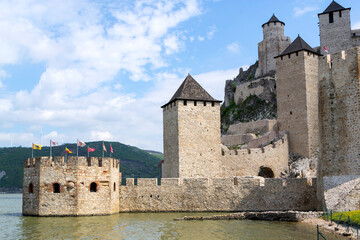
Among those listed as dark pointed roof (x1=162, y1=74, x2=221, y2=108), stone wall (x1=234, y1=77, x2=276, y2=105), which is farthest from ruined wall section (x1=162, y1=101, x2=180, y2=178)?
stone wall (x1=234, y1=77, x2=276, y2=105)

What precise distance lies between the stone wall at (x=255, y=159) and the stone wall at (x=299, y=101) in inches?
47.7

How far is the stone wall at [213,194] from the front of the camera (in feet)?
78.3

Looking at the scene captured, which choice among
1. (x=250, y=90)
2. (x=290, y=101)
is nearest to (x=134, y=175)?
(x=250, y=90)

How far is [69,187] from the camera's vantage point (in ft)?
71.4

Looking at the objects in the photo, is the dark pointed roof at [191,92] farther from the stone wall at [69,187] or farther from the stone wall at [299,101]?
the stone wall at [299,101]

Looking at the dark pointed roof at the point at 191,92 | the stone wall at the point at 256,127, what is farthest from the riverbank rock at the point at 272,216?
the stone wall at the point at 256,127

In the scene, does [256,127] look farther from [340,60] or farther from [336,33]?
[340,60]

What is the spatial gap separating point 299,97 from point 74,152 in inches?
3733

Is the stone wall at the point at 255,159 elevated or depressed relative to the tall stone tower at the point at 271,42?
depressed

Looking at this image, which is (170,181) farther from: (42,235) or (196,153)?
(42,235)

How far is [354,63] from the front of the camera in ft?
66.2

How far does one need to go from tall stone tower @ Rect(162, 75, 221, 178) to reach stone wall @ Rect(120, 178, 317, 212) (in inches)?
102

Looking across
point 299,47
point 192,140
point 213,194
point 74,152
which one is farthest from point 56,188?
point 74,152

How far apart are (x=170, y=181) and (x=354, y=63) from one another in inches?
475
